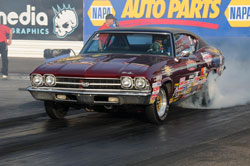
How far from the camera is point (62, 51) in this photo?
13305 millimetres

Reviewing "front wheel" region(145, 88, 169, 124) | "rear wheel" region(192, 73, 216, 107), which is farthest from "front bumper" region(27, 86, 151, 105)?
"rear wheel" region(192, 73, 216, 107)

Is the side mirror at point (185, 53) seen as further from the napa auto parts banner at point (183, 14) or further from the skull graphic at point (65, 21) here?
the skull graphic at point (65, 21)

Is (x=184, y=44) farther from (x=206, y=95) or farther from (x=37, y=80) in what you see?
(x=37, y=80)

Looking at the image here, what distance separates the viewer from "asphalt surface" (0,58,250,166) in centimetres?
636

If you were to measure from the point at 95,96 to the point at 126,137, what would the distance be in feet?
3.04

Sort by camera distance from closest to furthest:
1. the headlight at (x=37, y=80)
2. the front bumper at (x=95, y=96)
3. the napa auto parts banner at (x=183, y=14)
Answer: the front bumper at (x=95, y=96) < the headlight at (x=37, y=80) < the napa auto parts banner at (x=183, y=14)

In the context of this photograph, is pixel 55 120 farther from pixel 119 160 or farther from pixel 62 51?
pixel 62 51

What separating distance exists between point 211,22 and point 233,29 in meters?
0.92

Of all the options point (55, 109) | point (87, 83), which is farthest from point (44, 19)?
point (87, 83)

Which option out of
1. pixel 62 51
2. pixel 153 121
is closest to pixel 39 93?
pixel 153 121

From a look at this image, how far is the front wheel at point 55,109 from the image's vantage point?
907cm

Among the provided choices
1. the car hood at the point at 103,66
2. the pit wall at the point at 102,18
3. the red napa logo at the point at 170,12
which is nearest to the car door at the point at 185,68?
the car hood at the point at 103,66

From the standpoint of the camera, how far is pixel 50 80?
8539mm

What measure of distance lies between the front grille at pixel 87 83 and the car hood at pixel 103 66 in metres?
0.07
